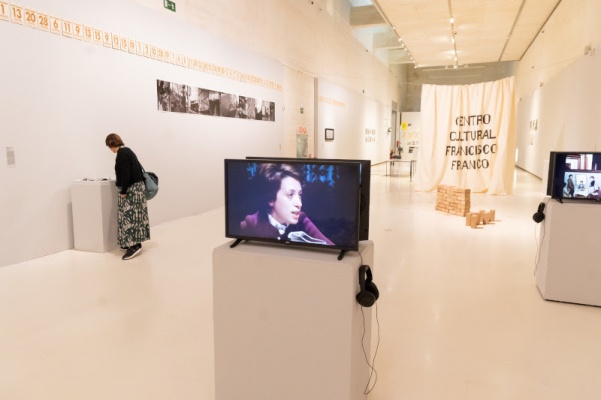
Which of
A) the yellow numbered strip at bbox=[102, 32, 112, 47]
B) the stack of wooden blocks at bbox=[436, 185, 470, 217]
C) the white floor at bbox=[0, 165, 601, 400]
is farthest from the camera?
the stack of wooden blocks at bbox=[436, 185, 470, 217]

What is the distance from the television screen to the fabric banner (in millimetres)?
10148

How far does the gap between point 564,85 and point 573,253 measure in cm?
928

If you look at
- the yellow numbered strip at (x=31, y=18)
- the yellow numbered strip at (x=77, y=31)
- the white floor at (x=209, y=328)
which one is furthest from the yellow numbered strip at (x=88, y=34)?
the white floor at (x=209, y=328)

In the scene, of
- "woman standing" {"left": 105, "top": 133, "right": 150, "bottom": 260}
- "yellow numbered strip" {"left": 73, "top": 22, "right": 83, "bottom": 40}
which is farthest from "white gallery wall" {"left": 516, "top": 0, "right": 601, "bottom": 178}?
"yellow numbered strip" {"left": 73, "top": 22, "right": 83, "bottom": 40}

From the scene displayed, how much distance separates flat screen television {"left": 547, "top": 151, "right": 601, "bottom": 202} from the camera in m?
3.78

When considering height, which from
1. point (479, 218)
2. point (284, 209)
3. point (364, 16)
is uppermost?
point (364, 16)

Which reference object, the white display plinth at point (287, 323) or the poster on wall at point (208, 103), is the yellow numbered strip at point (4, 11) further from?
the white display plinth at point (287, 323)

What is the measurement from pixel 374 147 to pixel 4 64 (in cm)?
1862

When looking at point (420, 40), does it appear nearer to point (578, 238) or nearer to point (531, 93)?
point (531, 93)

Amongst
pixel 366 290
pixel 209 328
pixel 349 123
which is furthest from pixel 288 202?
pixel 349 123

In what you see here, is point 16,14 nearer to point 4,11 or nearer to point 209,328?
point 4,11

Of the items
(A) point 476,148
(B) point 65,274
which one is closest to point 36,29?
(B) point 65,274

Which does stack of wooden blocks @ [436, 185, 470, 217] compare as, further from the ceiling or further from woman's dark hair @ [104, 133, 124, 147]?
woman's dark hair @ [104, 133, 124, 147]

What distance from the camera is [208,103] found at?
836cm
